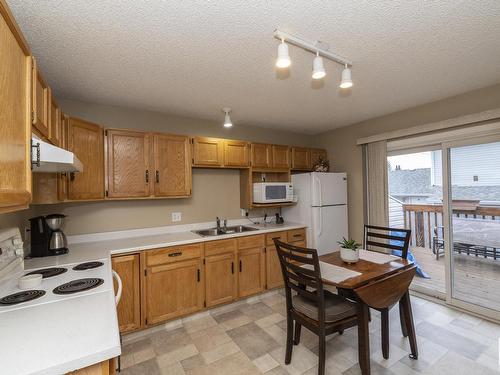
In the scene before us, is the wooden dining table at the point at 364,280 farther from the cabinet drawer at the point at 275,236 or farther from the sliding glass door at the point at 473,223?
the sliding glass door at the point at 473,223

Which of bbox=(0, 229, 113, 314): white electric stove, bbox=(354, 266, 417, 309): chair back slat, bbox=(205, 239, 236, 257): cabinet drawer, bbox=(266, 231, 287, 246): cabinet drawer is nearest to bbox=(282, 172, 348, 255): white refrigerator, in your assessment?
bbox=(266, 231, 287, 246): cabinet drawer

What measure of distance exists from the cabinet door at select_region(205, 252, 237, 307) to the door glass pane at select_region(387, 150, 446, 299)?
2.42m

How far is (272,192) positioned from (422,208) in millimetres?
2079

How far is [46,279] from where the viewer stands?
1590 millimetres

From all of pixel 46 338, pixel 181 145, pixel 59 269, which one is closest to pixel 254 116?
pixel 181 145

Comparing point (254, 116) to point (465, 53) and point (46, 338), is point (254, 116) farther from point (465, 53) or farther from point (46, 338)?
point (46, 338)

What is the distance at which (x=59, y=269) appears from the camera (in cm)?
177

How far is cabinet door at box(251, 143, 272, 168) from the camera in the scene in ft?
11.8

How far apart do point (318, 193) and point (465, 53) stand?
215cm

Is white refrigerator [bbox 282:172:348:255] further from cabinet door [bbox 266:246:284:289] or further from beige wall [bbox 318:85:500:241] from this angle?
cabinet door [bbox 266:246:284:289]

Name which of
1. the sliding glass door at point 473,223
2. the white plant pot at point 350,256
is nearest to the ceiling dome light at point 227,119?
the white plant pot at point 350,256

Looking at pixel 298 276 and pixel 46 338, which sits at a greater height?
pixel 46 338

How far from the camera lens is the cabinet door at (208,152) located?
3141 mm

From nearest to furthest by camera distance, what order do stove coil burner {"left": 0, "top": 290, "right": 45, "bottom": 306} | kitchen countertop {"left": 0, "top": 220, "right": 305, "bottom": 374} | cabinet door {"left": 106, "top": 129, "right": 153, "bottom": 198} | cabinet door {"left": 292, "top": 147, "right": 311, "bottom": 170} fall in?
kitchen countertop {"left": 0, "top": 220, "right": 305, "bottom": 374} < stove coil burner {"left": 0, "top": 290, "right": 45, "bottom": 306} < cabinet door {"left": 106, "top": 129, "right": 153, "bottom": 198} < cabinet door {"left": 292, "top": 147, "right": 311, "bottom": 170}
